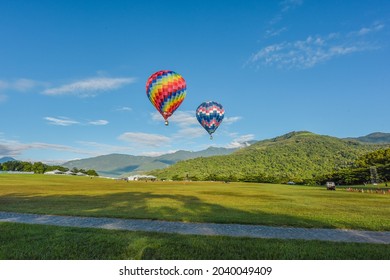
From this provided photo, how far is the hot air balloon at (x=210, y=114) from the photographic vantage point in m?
52.8

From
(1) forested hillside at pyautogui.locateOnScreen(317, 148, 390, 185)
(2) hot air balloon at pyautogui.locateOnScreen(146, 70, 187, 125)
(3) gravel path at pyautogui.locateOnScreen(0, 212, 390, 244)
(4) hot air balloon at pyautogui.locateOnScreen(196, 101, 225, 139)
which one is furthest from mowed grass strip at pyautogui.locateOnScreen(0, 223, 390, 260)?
(1) forested hillside at pyautogui.locateOnScreen(317, 148, 390, 185)

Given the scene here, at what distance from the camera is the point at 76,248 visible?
9312 mm

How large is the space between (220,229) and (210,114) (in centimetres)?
4046

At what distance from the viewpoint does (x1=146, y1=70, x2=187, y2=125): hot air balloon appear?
42.4 metres

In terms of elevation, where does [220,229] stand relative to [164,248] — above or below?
below

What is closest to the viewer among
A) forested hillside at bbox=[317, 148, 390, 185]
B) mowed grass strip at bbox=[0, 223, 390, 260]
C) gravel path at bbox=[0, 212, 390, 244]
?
mowed grass strip at bbox=[0, 223, 390, 260]

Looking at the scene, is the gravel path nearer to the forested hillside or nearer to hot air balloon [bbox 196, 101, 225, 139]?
hot air balloon [bbox 196, 101, 225, 139]

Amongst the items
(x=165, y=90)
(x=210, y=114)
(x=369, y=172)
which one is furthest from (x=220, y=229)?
(x=369, y=172)

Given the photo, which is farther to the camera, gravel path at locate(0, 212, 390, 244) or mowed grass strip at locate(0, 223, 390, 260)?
gravel path at locate(0, 212, 390, 244)

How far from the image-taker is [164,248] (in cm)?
923

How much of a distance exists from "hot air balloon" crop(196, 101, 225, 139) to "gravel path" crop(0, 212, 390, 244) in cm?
3875

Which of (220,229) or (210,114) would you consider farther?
(210,114)

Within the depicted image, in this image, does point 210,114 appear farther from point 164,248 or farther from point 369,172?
point 369,172
